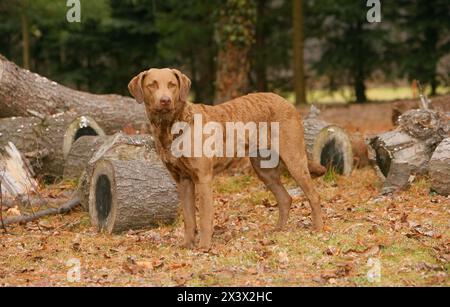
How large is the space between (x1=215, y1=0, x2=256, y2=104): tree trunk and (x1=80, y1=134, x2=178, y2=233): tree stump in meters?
8.50

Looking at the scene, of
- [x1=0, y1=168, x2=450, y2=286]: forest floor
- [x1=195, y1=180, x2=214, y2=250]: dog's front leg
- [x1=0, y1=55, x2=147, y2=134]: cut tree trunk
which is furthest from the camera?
[x1=0, y1=55, x2=147, y2=134]: cut tree trunk

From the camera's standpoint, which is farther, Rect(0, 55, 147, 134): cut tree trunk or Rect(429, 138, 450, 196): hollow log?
Rect(0, 55, 147, 134): cut tree trunk

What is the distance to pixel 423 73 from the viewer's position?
20.5 metres

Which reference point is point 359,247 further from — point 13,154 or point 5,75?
point 5,75

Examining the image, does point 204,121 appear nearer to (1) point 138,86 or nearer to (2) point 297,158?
(1) point 138,86

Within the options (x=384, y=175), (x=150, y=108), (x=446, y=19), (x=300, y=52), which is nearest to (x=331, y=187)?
(x=384, y=175)

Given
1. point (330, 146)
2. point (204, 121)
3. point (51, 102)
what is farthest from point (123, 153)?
point (51, 102)

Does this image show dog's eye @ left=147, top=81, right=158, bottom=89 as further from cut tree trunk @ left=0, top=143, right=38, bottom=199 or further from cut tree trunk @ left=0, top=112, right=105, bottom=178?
cut tree trunk @ left=0, top=112, right=105, bottom=178

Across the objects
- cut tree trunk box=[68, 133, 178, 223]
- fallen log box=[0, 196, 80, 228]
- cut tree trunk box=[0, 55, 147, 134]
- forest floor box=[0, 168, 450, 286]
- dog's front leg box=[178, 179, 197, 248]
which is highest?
cut tree trunk box=[0, 55, 147, 134]

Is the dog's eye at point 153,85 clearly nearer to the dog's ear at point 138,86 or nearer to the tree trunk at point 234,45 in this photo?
the dog's ear at point 138,86

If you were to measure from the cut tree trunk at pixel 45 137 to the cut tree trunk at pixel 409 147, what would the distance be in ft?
14.7

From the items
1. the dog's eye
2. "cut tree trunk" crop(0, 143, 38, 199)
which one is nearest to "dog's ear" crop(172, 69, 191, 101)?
the dog's eye

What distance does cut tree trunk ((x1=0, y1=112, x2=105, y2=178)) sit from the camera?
37.3 ft

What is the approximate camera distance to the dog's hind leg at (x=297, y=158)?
26.2ft
